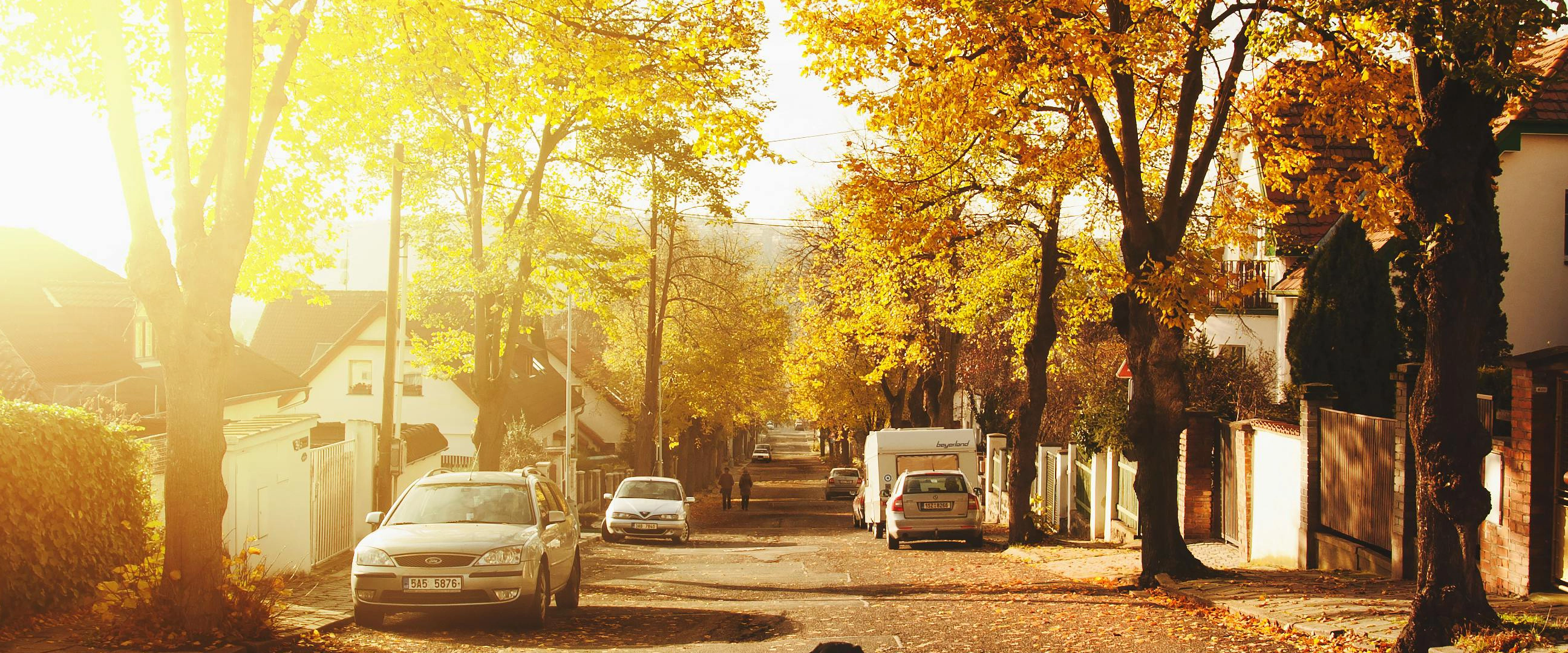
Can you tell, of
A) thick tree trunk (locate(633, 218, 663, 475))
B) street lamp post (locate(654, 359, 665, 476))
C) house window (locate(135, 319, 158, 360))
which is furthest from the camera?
street lamp post (locate(654, 359, 665, 476))

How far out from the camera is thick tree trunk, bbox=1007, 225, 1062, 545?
21.7 meters

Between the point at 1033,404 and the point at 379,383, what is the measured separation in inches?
1176

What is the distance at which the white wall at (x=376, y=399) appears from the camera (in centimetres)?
4641

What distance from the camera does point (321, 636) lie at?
35.5 feet

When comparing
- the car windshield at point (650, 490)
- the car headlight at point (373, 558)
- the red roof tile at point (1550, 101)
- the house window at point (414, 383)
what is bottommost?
the car windshield at point (650, 490)

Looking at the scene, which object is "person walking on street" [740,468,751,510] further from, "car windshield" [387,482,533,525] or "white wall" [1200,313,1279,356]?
"car windshield" [387,482,533,525]

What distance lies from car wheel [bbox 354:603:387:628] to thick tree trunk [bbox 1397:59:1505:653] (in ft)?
28.7

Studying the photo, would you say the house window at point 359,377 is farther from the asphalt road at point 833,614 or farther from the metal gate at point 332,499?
the metal gate at point 332,499

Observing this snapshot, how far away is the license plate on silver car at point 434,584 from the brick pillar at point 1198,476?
40.6ft

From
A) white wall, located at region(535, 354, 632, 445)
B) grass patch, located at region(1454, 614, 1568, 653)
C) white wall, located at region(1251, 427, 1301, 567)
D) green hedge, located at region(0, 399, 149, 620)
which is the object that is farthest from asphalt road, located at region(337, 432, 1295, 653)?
white wall, located at region(535, 354, 632, 445)

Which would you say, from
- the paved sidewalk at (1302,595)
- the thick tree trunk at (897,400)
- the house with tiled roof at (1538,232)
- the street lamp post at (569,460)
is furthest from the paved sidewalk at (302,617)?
the thick tree trunk at (897,400)

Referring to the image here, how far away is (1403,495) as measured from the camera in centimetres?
1274

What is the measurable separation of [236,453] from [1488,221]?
12.8 meters

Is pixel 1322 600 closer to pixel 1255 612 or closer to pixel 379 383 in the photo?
pixel 1255 612
